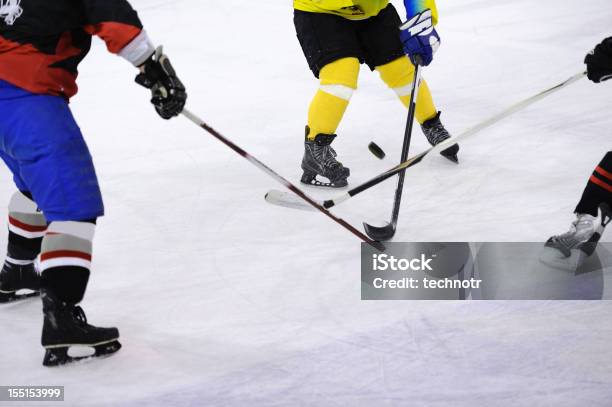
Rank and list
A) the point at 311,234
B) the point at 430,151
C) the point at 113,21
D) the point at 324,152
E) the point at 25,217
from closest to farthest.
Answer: the point at 113,21, the point at 25,217, the point at 430,151, the point at 311,234, the point at 324,152

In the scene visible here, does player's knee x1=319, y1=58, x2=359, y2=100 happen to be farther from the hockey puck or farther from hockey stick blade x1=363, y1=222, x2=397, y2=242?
hockey stick blade x1=363, y1=222, x2=397, y2=242

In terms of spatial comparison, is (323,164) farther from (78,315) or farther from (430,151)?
(78,315)

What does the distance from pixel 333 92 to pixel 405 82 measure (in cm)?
35

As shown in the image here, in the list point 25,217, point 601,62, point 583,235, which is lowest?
point 583,235

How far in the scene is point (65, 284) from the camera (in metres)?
1.92

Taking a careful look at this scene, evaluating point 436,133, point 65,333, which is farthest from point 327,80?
point 65,333

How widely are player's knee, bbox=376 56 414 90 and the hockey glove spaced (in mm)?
→ 213

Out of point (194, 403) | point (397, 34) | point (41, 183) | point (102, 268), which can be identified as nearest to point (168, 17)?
point (397, 34)

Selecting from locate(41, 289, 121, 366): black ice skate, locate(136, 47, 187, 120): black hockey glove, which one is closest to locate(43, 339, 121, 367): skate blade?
locate(41, 289, 121, 366): black ice skate

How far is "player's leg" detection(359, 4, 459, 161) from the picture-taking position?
9.84ft

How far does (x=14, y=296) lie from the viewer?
2307mm

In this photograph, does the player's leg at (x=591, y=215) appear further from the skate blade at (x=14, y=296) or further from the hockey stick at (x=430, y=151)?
the skate blade at (x=14, y=296)

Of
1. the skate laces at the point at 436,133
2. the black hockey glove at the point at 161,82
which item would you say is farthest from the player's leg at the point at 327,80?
the black hockey glove at the point at 161,82

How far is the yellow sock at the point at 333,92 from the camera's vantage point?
2.86 meters
